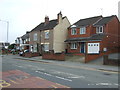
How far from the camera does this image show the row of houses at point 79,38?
30.4m

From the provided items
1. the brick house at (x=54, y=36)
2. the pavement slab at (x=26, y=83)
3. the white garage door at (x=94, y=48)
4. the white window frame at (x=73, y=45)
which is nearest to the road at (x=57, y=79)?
the pavement slab at (x=26, y=83)

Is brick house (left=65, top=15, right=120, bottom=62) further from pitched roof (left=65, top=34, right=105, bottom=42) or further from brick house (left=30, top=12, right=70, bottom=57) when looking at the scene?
brick house (left=30, top=12, right=70, bottom=57)

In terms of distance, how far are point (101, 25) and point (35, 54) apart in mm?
16557

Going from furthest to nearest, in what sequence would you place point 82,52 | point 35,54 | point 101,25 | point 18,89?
point 35,54
point 82,52
point 101,25
point 18,89

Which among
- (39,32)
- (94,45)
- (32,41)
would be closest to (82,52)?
(94,45)

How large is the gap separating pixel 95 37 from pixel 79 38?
4597 mm

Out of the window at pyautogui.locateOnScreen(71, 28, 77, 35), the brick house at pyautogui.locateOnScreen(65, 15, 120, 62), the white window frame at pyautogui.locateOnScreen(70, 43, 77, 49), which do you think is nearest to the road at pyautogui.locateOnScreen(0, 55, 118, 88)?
the brick house at pyautogui.locateOnScreen(65, 15, 120, 62)

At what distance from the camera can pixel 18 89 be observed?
8.38 metres

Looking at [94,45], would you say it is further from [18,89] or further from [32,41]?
[18,89]

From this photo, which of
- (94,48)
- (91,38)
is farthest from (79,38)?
(94,48)

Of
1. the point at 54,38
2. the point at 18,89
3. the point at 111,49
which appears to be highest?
the point at 54,38

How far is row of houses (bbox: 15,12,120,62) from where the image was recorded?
30.4 meters

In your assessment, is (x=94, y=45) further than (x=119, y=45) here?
No

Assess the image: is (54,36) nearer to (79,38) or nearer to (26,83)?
(79,38)
